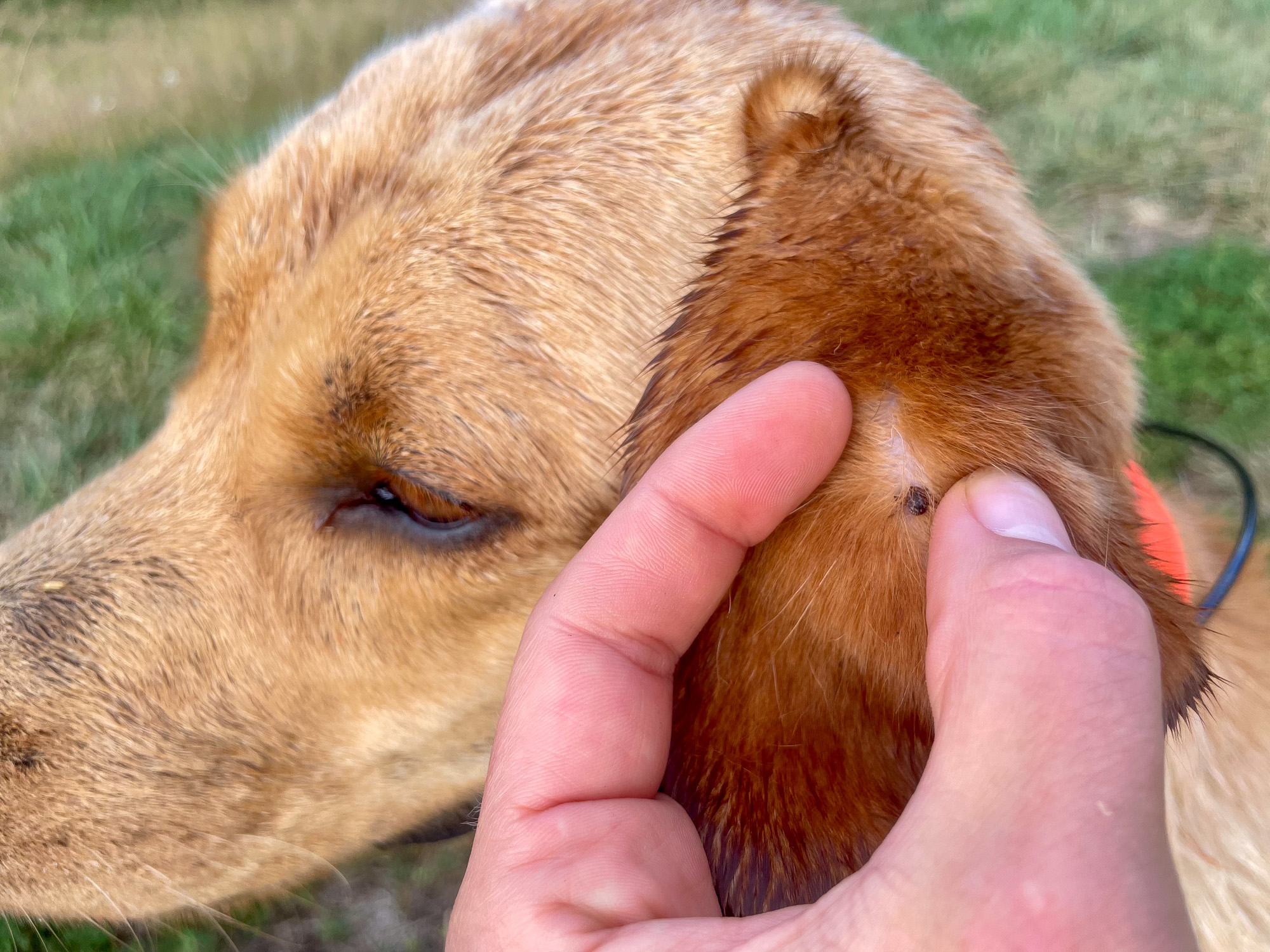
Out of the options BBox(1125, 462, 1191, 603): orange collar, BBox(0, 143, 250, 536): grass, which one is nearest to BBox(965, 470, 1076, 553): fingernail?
BBox(1125, 462, 1191, 603): orange collar

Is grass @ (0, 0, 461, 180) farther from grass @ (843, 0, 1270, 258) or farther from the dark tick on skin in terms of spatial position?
the dark tick on skin

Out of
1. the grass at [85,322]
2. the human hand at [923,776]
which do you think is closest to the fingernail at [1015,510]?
the human hand at [923,776]

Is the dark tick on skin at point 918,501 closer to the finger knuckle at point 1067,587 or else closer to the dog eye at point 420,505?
the finger knuckle at point 1067,587

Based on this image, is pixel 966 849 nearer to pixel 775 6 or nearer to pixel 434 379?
pixel 434 379

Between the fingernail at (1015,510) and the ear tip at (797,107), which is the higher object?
the ear tip at (797,107)

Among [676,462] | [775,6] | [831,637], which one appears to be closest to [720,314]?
[676,462]

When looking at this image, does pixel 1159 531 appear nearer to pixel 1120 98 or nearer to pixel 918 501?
pixel 918 501
